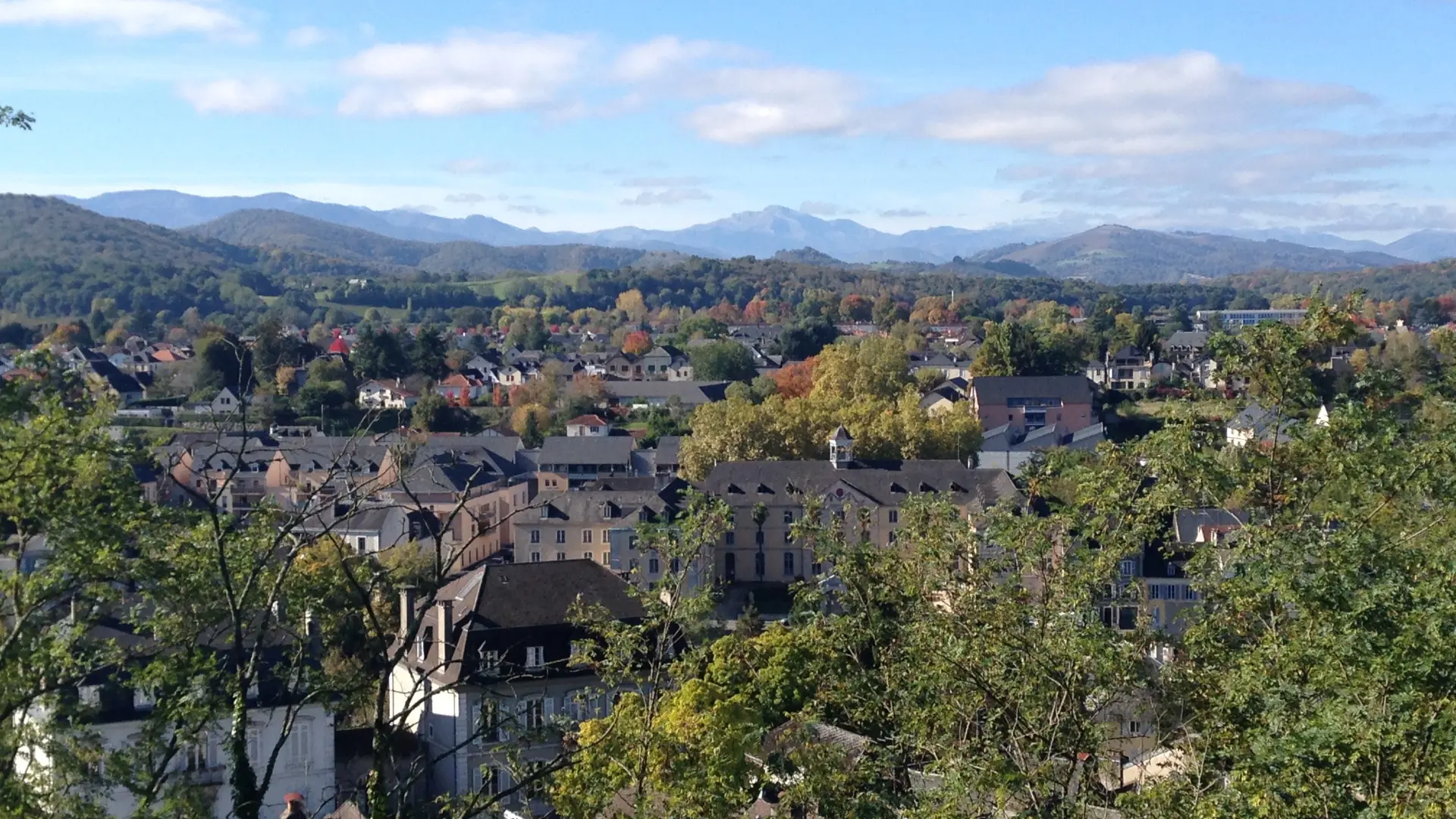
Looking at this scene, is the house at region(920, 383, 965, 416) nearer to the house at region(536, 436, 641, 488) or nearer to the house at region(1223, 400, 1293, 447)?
the house at region(536, 436, 641, 488)

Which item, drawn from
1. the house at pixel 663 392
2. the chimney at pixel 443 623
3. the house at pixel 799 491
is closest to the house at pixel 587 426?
the house at pixel 663 392

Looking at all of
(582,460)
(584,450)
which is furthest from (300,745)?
(584,450)

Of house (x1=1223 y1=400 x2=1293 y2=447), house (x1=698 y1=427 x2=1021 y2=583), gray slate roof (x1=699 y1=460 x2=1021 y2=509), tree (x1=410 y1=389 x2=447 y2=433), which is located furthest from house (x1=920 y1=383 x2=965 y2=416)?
house (x1=1223 y1=400 x2=1293 y2=447)

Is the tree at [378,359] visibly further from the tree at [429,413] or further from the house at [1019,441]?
the house at [1019,441]

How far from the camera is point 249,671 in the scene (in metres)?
5.52

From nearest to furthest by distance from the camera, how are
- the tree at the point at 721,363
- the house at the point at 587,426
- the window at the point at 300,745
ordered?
1. the window at the point at 300,745
2. the house at the point at 587,426
3. the tree at the point at 721,363

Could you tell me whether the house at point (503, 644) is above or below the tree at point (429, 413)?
above

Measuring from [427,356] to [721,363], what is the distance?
1164 cm

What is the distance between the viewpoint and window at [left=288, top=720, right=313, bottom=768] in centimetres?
1277

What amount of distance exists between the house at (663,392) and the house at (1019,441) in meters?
11.9

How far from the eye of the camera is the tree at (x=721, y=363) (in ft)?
186

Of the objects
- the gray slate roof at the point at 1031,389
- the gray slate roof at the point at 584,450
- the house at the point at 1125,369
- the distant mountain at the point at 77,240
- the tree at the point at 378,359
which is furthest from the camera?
the distant mountain at the point at 77,240

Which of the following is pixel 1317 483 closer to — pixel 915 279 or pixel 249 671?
pixel 249 671

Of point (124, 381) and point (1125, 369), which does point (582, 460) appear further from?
point (1125, 369)
